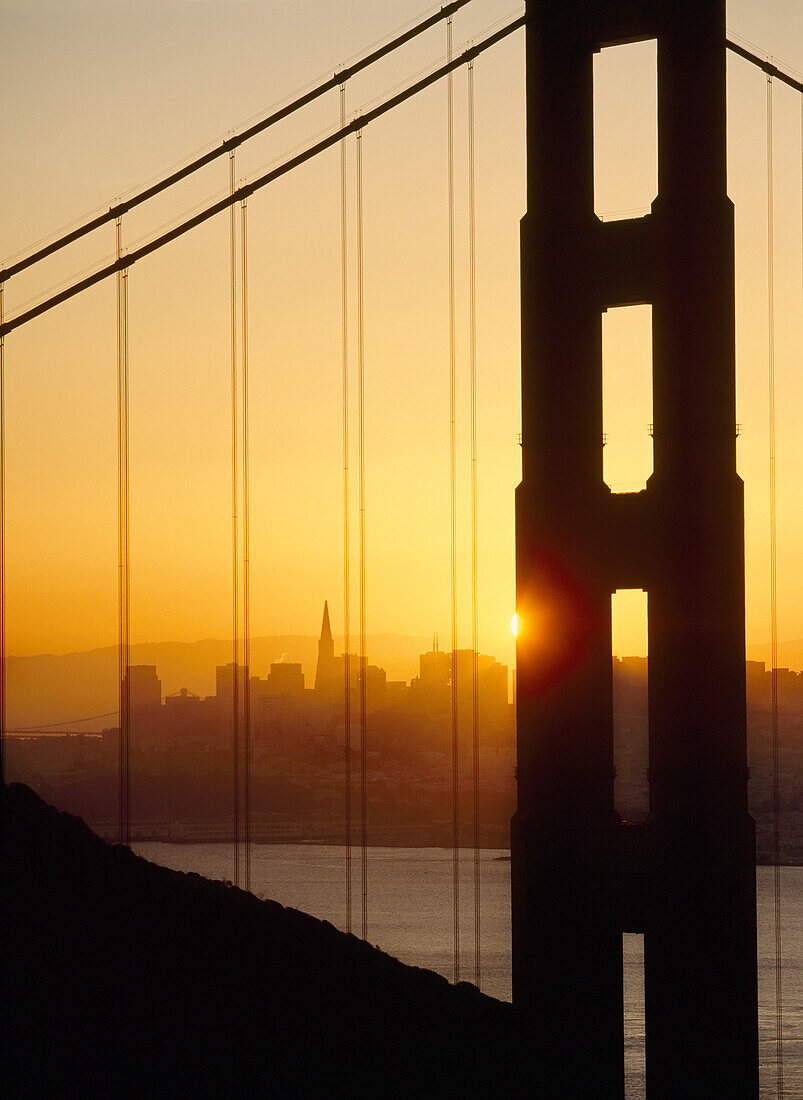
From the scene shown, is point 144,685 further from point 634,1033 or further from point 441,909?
point 441,909

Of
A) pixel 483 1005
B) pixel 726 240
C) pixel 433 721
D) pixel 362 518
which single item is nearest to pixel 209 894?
pixel 483 1005

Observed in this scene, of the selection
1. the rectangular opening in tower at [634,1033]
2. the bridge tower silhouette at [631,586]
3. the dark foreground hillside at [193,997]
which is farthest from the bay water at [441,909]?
the bridge tower silhouette at [631,586]

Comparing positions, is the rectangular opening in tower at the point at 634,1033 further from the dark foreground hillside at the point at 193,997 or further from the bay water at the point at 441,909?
the dark foreground hillside at the point at 193,997

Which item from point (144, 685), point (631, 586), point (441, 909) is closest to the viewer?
point (631, 586)

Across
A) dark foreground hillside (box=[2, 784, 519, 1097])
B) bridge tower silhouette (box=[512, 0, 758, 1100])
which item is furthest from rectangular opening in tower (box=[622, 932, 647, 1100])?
bridge tower silhouette (box=[512, 0, 758, 1100])

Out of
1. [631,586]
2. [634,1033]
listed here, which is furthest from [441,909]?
[631,586]

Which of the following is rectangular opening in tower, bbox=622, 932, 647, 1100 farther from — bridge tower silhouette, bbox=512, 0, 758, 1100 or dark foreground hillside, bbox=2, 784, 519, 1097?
bridge tower silhouette, bbox=512, 0, 758, 1100

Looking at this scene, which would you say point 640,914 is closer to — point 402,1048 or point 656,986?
point 656,986
